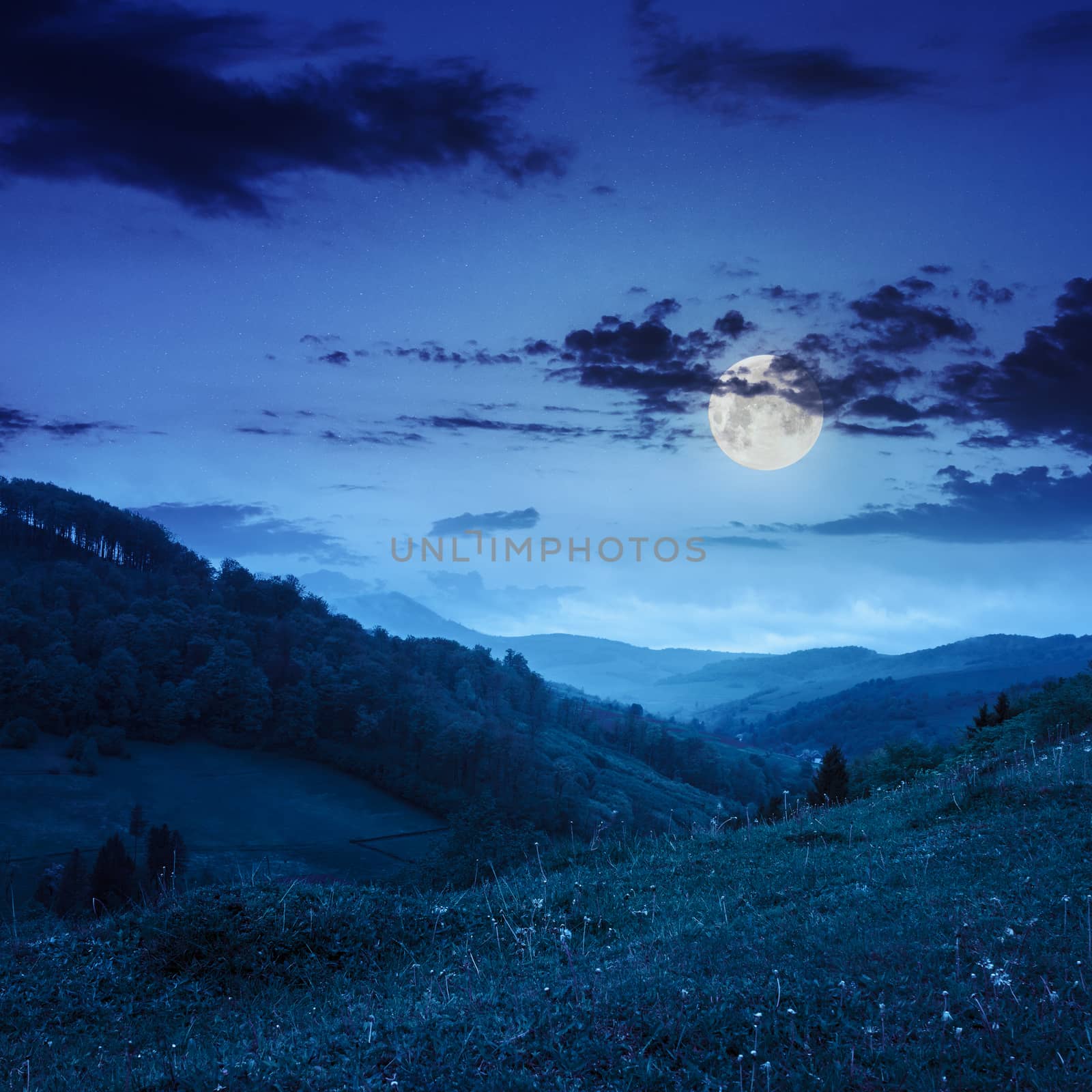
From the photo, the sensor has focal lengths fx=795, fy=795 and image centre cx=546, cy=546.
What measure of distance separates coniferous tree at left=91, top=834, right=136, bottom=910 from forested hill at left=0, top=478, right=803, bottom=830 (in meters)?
24.5

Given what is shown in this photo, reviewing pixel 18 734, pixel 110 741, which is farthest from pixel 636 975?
pixel 18 734

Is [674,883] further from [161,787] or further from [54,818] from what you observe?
[161,787]

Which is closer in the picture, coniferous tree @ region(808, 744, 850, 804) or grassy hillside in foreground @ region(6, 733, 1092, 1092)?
grassy hillside in foreground @ region(6, 733, 1092, 1092)

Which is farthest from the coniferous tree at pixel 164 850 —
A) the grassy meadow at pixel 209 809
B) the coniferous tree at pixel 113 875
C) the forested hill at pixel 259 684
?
the forested hill at pixel 259 684

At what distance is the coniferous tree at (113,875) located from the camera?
40344mm

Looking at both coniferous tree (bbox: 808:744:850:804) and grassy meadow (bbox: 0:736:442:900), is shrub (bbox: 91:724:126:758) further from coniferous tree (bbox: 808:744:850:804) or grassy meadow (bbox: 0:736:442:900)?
coniferous tree (bbox: 808:744:850:804)

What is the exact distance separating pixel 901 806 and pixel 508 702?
98.3 meters

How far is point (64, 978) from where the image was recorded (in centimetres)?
844

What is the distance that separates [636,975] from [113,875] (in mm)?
44815

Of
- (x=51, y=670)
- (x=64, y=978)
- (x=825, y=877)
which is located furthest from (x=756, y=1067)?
(x=51, y=670)

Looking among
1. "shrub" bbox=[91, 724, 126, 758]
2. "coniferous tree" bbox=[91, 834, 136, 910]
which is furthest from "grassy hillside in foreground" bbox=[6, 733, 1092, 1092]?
"shrub" bbox=[91, 724, 126, 758]

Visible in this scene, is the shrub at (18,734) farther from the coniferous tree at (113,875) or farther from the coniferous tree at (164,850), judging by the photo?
the coniferous tree at (113,875)

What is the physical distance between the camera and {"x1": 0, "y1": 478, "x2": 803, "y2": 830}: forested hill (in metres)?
71.5

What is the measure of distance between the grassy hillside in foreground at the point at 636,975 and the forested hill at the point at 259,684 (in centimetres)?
5060
